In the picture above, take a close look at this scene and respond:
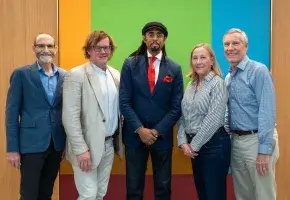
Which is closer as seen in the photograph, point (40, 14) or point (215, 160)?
point (215, 160)

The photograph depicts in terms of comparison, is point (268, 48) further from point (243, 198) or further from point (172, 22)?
point (243, 198)

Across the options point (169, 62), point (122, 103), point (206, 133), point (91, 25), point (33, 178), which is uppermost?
point (91, 25)

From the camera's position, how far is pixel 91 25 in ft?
11.4

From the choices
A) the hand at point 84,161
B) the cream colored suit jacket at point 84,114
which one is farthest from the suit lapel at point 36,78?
the hand at point 84,161

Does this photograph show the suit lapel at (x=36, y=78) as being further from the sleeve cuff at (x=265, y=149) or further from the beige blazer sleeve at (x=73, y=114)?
the sleeve cuff at (x=265, y=149)

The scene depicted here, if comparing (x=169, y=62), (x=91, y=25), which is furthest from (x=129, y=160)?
(x=91, y=25)

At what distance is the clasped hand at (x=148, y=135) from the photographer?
2762 mm

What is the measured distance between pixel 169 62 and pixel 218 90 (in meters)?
0.51

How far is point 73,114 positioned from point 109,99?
321 mm

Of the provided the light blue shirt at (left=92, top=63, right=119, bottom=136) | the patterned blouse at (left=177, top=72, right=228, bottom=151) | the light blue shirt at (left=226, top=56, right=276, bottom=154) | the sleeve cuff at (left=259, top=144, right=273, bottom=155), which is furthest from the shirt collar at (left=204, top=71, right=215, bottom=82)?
the light blue shirt at (left=92, top=63, right=119, bottom=136)

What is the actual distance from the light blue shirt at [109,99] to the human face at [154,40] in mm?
419

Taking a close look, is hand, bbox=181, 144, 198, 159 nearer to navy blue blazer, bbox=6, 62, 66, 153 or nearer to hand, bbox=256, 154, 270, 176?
hand, bbox=256, 154, 270, 176

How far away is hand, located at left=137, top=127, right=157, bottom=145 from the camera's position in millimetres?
2762

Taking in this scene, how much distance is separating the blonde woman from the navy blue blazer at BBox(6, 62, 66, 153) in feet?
3.35
